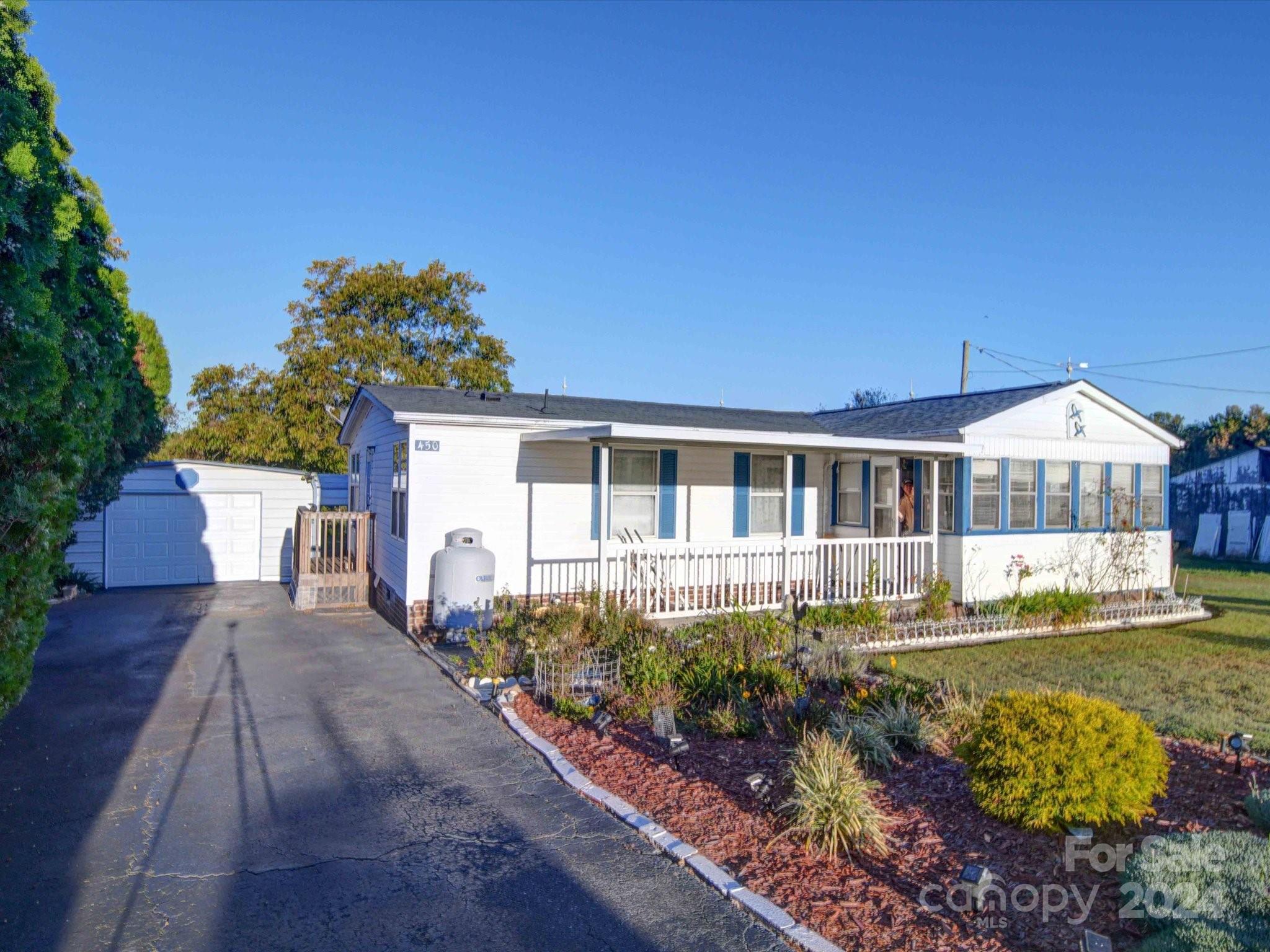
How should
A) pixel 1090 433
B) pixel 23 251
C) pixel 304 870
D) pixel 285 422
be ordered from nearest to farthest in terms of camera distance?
pixel 304 870 < pixel 23 251 < pixel 1090 433 < pixel 285 422

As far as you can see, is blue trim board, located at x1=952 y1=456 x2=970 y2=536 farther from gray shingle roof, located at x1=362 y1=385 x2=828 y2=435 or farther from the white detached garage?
the white detached garage

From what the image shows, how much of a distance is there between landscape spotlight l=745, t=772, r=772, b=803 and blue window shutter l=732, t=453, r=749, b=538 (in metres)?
8.10

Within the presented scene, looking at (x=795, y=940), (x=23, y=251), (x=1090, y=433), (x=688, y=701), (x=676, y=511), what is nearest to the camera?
(x=795, y=940)

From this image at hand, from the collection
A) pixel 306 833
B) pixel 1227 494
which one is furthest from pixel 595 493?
pixel 1227 494

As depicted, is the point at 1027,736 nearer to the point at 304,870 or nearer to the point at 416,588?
the point at 304,870

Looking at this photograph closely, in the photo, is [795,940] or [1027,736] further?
[1027,736]

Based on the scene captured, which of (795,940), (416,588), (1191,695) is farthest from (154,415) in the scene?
(1191,695)

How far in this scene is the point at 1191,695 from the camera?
813 centimetres

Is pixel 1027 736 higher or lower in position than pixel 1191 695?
higher

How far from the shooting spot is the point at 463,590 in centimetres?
1073

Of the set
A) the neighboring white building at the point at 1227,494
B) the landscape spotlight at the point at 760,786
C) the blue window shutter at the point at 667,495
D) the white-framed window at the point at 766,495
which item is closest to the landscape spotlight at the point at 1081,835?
the landscape spotlight at the point at 760,786

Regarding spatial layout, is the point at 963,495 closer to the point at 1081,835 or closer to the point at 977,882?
the point at 1081,835

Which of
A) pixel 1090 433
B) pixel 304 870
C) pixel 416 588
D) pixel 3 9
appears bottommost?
pixel 304 870

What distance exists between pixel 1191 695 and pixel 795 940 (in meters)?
6.44
